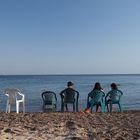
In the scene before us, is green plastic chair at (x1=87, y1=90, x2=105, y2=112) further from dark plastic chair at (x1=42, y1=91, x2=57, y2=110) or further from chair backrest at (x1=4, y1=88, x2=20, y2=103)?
chair backrest at (x1=4, y1=88, x2=20, y2=103)

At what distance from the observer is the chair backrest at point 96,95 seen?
11.0m

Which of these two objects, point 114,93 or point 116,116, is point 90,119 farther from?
point 114,93

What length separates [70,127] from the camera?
732 cm

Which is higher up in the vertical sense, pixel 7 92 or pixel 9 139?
pixel 7 92

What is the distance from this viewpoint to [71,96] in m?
11.3

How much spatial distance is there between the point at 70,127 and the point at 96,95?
3838mm

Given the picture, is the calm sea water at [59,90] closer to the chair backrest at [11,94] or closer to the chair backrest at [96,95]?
the chair backrest at [11,94]

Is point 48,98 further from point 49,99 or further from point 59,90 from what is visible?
point 59,90

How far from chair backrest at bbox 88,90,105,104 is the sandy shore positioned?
6.95ft

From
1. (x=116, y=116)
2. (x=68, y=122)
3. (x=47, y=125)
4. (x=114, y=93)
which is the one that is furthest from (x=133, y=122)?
(x=114, y=93)

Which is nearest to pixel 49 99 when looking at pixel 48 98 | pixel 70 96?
pixel 48 98

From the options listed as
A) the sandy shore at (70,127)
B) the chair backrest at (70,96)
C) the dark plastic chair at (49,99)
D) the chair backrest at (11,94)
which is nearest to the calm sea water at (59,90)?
the dark plastic chair at (49,99)

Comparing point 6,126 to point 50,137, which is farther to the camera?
point 6,126

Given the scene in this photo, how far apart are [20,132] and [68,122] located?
139cm
